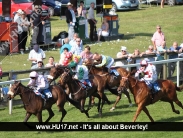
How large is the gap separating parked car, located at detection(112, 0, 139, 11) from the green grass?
1.49 ft

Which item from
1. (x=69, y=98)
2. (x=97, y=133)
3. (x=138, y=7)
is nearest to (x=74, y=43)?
(x=69, y=98)

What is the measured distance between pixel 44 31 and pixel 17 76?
27.1 feet

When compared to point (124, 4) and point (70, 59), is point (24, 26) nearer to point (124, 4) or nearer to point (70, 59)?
point (70, 59)

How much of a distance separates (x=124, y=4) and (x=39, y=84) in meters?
23.2

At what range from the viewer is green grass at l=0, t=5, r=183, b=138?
15.0 metres

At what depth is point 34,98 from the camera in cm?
1520

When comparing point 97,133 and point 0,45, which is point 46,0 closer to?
point 0,45

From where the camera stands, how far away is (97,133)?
15016mm

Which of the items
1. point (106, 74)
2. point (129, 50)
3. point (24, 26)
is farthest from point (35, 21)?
point (106, 74)

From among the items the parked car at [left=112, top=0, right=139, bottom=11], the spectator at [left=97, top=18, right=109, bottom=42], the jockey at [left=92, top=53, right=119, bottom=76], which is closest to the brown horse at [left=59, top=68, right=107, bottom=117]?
the jockey at [left=92, top=53, right=119, bottom=76]

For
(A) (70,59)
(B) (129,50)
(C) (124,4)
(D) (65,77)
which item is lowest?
(B) (129,50)

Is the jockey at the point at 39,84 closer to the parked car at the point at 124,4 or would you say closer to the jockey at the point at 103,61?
the jockey at the point at 103,61

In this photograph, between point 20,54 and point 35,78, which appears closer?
point 35,78

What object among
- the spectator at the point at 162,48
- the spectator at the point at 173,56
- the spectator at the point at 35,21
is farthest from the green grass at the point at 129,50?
the spectator at the point at 162,48
